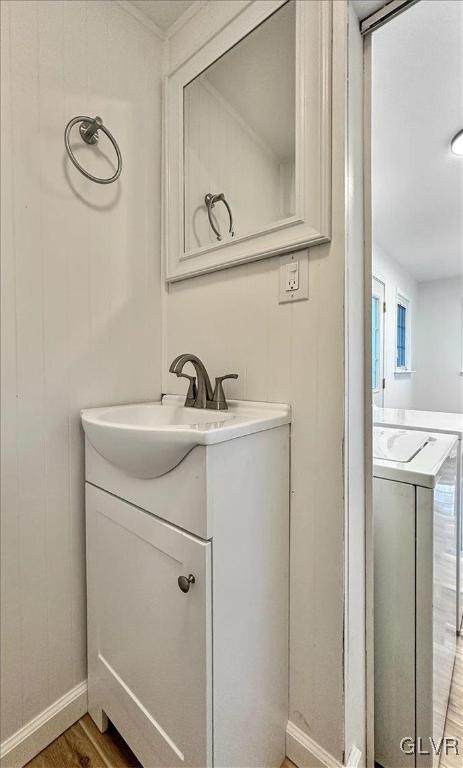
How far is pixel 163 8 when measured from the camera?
3.80 feet

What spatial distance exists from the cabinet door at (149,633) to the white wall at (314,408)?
0.31 meters

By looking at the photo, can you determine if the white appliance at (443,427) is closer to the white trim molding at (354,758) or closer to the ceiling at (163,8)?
the white trim molding at (354,758)

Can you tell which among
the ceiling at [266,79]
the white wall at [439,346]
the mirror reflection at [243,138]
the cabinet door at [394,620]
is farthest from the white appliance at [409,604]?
the white wall at [439,346]

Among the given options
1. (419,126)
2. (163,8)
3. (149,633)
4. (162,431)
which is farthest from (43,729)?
(419,126)

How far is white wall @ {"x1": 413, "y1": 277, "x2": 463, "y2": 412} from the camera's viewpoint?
3.67 m

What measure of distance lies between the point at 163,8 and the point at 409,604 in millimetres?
2003

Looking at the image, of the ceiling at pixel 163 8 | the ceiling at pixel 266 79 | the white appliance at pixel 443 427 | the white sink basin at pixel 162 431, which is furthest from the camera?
the white appliance at pixel 443 427

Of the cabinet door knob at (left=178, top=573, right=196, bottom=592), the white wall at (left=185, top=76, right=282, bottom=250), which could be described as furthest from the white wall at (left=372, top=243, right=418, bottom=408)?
the cabinet door knob at (left=178, top=573, right=196, bottom=592)

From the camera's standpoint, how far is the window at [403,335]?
3344mm

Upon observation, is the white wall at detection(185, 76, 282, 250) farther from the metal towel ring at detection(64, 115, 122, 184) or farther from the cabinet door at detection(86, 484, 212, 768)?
the cabinet door at detection(86, 484, 212, 768)

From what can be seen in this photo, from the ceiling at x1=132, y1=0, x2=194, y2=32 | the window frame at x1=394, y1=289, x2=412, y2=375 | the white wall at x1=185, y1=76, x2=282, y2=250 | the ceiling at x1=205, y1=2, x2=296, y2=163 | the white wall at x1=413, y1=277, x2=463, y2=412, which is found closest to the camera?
the ceiling at x1=205, y1=2, x2=296, y2=163

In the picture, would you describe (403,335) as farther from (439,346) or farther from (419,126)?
(419,126)

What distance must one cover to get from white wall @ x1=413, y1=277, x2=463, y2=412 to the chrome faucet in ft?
11.2

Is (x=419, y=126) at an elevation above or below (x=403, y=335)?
above
